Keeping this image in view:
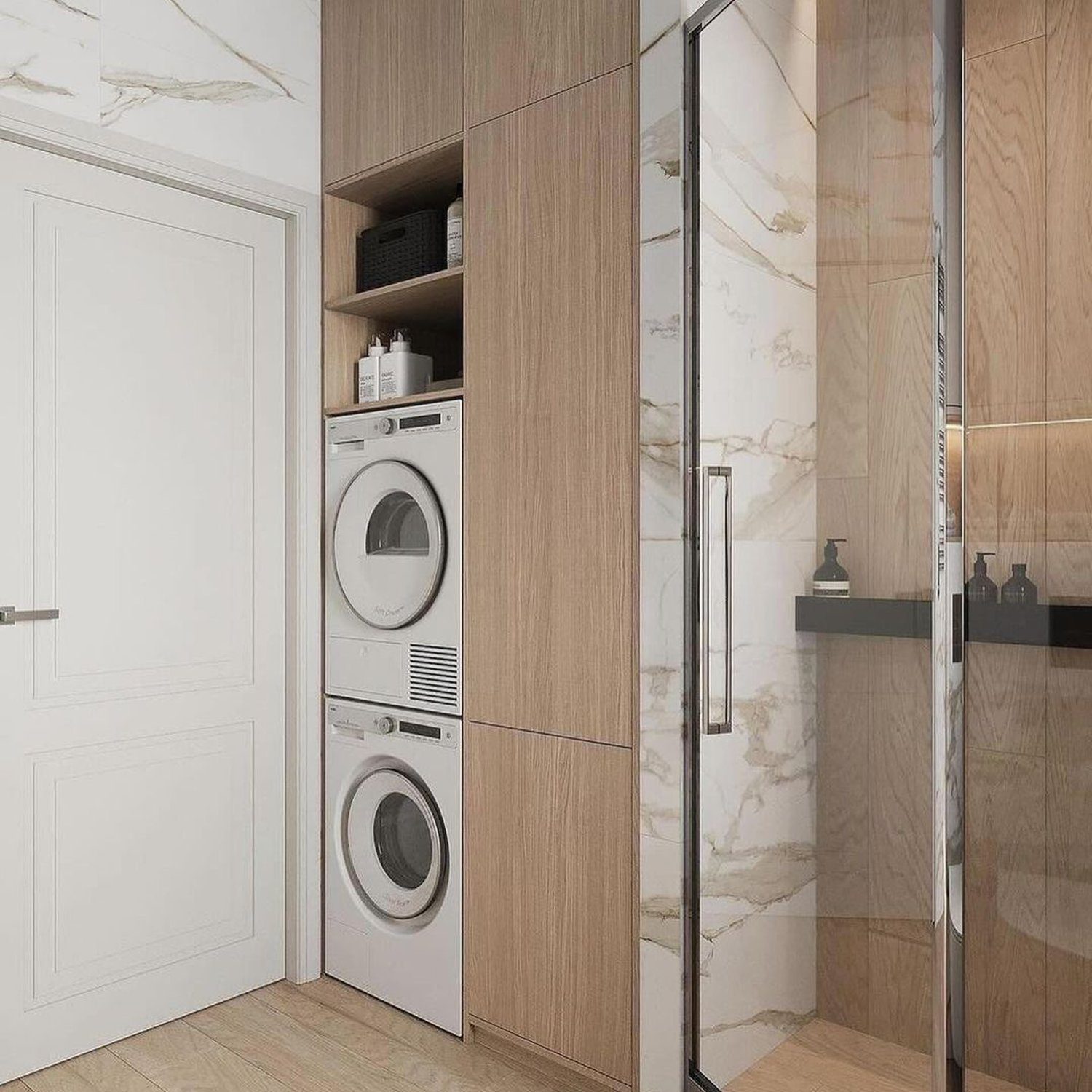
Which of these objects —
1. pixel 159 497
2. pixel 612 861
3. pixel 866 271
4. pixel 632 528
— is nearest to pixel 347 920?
pixel 612 861

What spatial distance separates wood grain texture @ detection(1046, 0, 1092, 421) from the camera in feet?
3.60

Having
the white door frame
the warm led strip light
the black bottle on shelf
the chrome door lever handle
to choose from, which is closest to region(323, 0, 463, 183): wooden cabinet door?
the white door frame

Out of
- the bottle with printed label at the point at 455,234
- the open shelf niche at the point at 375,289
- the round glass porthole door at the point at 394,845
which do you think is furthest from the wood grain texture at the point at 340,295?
the round glass porthole door at the point at 394,845

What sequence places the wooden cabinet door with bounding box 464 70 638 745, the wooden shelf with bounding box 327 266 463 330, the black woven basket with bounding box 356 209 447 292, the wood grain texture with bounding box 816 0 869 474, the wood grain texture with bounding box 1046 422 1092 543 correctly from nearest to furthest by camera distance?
the wood grain texture with bounding box 1046 422 1092 543
the wood grain texture with bounding box 816 0 869 474
the wooden cabinet door with bounding box 464 70 638 745
the wooden shelf with bounding box 327 266 463 330
the black woven basket with bounding box 356 209 447 292

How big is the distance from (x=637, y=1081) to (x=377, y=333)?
6.62 feet

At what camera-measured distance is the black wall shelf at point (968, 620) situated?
3.64ft

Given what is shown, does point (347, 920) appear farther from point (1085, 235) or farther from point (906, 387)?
point (1085, 235)

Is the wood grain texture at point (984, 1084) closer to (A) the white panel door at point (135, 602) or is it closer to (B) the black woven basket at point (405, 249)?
(A) the white panel door at point (135, 602)

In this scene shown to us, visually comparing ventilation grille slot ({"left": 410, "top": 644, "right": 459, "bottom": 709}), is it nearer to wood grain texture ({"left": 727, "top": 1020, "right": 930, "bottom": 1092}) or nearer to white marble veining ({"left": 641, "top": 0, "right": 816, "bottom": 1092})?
white marble veining ({"left": 641, "top": 0, "right": 816, "bottom": 1092})

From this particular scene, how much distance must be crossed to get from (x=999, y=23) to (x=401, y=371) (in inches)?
66.4

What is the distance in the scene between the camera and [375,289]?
262 cm

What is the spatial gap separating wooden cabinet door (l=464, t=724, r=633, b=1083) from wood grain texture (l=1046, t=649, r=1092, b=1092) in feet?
3.05

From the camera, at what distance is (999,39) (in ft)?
3.83

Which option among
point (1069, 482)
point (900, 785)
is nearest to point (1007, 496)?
point (1069, 482)
